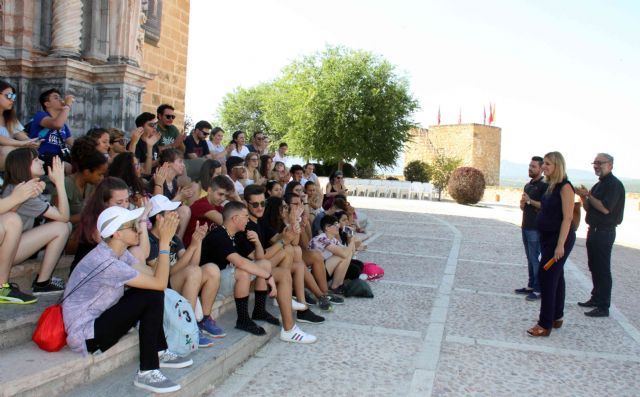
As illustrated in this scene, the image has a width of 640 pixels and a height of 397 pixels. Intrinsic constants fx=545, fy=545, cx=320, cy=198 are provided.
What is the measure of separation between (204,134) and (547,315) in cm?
535

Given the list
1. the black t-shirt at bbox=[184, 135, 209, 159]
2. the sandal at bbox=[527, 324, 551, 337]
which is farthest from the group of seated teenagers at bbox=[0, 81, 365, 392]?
the sandal at bbox=[527, 324, 551, 337]

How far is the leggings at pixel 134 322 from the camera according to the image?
10.2 feet

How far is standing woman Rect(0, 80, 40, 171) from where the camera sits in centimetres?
470

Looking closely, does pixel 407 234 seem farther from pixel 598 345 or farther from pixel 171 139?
pixel 598 345

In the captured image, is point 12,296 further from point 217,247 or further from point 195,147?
point 195,147

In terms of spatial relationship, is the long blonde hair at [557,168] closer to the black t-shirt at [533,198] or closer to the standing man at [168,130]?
the black t-shirt at [533,198]

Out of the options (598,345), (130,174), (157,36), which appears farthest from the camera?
(157,36)

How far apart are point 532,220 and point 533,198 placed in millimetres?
270

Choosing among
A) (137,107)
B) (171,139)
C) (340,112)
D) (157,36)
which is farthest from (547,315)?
(340,112)

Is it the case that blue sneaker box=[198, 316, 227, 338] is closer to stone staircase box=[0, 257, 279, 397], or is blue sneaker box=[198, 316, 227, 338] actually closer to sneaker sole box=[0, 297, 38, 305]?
stone staircase box=[0, 257, 279, 397]

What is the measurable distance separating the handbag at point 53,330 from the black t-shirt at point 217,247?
4.52ft

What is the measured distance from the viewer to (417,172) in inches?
1280

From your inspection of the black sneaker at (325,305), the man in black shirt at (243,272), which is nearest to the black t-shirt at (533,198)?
the black sneaker at (325,305)

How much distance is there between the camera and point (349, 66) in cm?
2977
